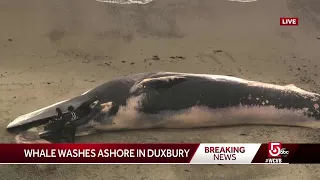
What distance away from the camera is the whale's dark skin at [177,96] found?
3.64m

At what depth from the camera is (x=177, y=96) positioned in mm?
3699

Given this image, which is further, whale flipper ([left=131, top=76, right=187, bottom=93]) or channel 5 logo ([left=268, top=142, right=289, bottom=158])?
whale flipper ([left=131, top=76, right=187, bottom=93])

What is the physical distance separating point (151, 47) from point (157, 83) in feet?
2.12

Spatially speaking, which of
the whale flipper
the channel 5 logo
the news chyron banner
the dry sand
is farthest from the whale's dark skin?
the channel 5 logo

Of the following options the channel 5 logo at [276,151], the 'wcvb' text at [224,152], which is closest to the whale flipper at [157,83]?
the 'wcvb' text at [224,152]

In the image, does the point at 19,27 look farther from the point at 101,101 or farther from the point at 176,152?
the point at 176,152

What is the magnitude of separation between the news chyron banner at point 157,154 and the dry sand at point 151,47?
20cm

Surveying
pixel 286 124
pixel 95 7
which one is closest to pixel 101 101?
pixel 95 7

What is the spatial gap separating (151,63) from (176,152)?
3.46ft

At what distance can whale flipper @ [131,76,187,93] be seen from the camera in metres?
3.69

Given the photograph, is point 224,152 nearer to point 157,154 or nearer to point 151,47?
point 157,154

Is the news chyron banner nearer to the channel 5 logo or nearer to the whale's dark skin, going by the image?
the channel 5 logo

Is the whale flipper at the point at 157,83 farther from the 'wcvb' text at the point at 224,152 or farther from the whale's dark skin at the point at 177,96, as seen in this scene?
the 'wcvb' text at the point at 224,152

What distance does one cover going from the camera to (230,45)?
426 cm
